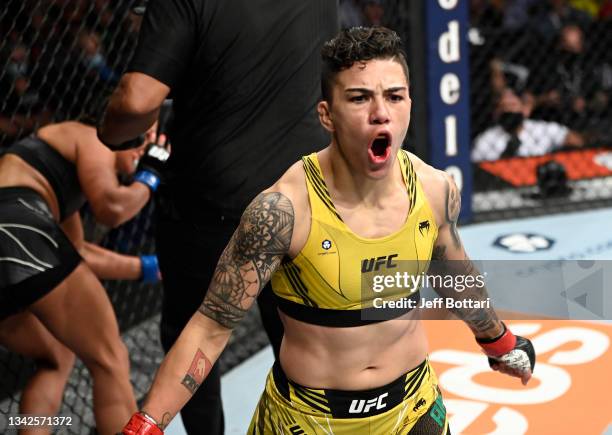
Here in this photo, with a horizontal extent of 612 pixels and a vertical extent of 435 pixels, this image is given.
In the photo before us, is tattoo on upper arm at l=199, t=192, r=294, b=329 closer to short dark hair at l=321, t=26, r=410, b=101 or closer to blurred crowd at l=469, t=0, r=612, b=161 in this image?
short dark hair at l=321, t=26, r=410, b=101

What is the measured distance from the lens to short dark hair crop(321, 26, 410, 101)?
5.50 feet

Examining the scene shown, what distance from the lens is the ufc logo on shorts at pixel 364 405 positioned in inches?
70.4

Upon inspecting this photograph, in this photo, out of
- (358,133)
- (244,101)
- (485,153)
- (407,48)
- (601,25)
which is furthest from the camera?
(601,25)

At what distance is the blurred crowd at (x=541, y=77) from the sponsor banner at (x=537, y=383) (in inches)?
92.2

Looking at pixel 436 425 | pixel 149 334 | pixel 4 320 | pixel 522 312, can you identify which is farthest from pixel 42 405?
pixel 522 312

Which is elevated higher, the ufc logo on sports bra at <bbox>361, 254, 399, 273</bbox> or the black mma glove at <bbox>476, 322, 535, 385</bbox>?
the ufc logo on sports bra at <bbox>361, 254, 399, 273</bbox>

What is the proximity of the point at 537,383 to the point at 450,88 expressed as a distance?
1.97 m

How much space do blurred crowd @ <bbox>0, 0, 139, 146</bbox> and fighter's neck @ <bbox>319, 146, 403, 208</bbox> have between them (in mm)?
2027

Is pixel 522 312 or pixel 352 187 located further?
pixel 522 312

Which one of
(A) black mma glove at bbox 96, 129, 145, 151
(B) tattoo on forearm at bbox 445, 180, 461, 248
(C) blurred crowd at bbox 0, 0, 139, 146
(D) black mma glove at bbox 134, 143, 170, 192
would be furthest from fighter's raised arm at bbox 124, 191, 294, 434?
(C) blurred crowd at bbox 0, 0, 139, 146

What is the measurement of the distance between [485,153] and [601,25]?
135 centimetres

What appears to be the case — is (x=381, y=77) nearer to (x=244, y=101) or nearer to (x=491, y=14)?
(x=244, y=101)

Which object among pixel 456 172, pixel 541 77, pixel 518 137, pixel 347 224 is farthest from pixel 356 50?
pixel 541 77

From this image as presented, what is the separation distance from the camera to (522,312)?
3.70 meters
